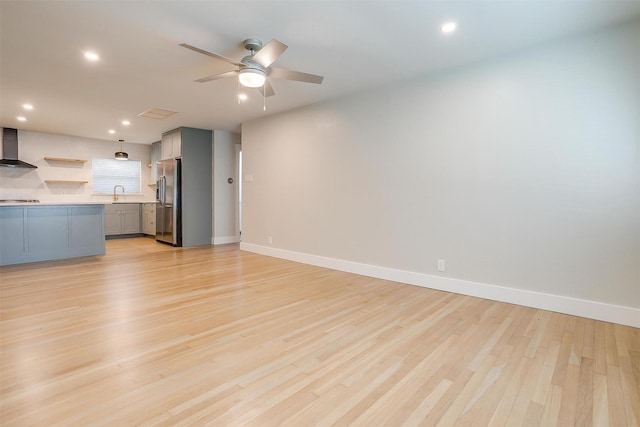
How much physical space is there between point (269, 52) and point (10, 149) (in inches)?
290

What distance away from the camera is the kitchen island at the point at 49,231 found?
15.1ft

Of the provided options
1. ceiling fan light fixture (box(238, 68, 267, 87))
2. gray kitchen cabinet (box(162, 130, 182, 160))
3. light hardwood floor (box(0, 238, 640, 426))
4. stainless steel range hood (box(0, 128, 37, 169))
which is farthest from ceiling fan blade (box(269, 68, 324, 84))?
stainless steel range hood (box(0, 128, 37, 169))

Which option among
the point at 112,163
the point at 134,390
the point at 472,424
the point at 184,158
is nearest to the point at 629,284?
the point at 472,424

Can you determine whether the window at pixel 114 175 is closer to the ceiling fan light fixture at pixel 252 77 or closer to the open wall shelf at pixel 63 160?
the open wall shelf at pixel 63 160

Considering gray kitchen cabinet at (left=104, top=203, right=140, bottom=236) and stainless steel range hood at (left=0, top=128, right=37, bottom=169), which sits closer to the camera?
stainless steel range hood at (left=0, top=128, right=37, bottom=169)

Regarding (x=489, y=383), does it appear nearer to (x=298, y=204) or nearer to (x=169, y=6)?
(x=169, y=6)

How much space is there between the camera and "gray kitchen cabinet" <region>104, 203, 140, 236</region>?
792 centimetres

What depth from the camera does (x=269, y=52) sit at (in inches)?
102

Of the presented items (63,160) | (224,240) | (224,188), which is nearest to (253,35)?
(224,188)

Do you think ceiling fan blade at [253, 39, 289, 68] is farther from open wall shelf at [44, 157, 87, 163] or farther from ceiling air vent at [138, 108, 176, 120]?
open wall shelf at [44, 157, 87, 163]

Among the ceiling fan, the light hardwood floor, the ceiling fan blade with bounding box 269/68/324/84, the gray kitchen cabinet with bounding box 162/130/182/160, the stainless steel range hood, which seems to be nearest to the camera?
the light hardwood floor

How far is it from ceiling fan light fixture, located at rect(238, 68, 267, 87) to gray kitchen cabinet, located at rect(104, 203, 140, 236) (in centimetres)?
687

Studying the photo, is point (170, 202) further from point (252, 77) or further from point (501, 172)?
point (501, 172)

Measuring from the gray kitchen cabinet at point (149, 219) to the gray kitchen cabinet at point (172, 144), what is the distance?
1576 millimetres
